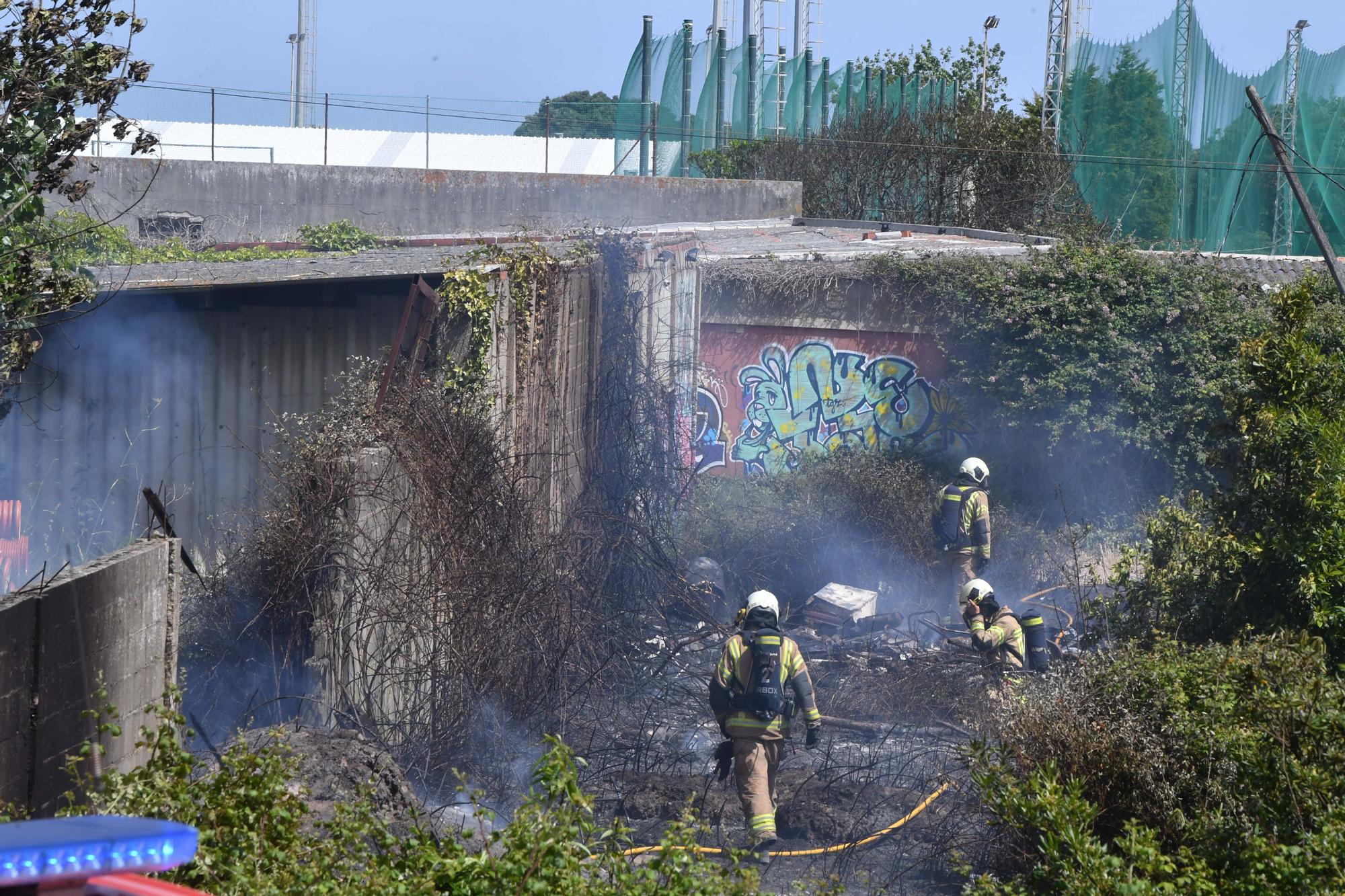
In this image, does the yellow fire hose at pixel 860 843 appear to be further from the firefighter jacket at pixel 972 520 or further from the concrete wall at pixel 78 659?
the firefighter jacket at pixel 972 520

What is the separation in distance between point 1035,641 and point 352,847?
5.86 m

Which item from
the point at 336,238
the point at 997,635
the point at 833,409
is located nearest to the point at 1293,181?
the point at 997,635

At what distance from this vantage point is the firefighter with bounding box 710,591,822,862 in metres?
6.99

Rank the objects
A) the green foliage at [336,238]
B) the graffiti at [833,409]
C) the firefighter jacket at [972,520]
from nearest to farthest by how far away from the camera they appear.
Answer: the firefighter jacket at [972,520] < the green foliage at [336,238] < the graffiti at [833,409]

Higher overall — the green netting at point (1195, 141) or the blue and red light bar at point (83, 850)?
the green netting at point (1195, 141)

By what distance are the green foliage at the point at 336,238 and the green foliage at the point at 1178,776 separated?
998 centimetres

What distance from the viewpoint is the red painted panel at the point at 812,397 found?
584 inches

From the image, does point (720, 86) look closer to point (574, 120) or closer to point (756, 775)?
point (574, 120)

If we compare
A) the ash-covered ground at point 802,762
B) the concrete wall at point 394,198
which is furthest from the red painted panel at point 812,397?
the ash-covered ground at point 802,762

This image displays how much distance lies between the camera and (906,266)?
587 inches

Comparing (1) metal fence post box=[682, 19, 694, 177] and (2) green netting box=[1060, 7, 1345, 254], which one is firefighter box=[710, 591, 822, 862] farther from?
(1) metal fence post box=[682, 19, 694, 177]

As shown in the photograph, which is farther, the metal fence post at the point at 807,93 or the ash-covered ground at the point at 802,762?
the metal fence post at the point at 807,93

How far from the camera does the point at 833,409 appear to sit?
15.0 meters

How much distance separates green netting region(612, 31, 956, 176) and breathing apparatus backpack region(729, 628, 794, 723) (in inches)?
845
